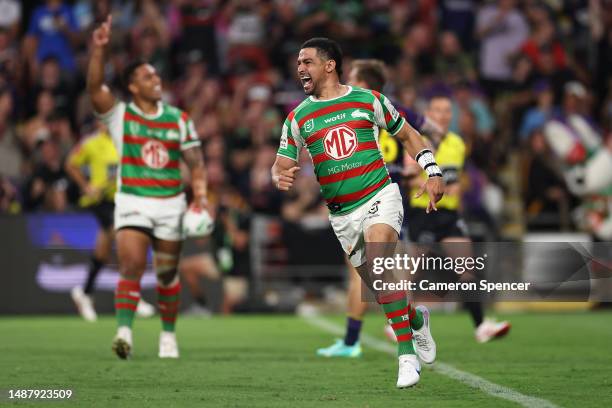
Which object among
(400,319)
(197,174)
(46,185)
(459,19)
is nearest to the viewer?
(400,319)

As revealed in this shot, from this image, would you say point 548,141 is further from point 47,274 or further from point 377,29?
point 47,274

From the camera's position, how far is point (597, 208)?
19094 millimetres

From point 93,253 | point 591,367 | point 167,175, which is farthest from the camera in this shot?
point 93,253

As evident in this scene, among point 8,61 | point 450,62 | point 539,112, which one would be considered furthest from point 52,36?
point 539,112

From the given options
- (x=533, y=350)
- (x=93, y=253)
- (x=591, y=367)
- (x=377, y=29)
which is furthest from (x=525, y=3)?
(x=591, y=367)

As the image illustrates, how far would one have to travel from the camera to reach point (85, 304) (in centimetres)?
1686

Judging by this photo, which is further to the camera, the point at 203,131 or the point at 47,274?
the point at 203,131

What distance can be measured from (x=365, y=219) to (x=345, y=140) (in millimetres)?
526

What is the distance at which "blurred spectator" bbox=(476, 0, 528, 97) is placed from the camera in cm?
2145

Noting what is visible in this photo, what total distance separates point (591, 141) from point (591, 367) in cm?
1038

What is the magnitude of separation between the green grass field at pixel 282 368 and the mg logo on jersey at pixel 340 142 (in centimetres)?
151

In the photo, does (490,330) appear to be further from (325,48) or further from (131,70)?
(325,48)

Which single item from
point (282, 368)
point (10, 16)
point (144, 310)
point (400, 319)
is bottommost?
point (144, 310)

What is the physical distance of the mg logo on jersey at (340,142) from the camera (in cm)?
812
